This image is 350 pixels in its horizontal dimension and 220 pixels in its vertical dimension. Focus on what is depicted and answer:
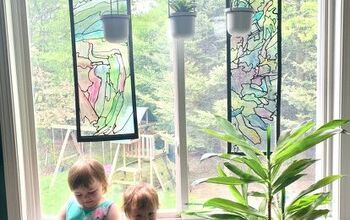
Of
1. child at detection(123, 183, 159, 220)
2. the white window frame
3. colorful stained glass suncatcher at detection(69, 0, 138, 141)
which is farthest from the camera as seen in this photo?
colorful stained glass suncatcher at detection(69, 0, 138, 141)

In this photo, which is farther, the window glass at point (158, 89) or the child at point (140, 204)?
the window glass at point (158, 89)

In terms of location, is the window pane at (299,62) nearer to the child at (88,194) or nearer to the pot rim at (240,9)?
the pot rim at (240,9)

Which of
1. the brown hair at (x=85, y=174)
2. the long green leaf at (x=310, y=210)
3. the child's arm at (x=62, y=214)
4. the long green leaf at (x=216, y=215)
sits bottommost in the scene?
the child's arm at (x=62, y=214)

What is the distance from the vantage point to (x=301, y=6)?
5.94 ft

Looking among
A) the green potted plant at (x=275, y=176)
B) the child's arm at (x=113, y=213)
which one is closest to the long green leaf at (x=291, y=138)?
the green potted plant at (x=275, y=176)

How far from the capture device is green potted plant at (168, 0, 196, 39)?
1719 mm

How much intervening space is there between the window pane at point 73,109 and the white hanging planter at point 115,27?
0.36 feet

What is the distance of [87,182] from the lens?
163cm

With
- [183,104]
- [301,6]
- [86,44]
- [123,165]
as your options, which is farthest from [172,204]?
[301,6]

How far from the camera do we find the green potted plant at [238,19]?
1688mm

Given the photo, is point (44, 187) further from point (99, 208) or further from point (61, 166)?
point (99, 208)

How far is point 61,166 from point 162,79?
2.08 feet

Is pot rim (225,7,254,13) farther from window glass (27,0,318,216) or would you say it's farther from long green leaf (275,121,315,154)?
long green leaf (275,121,315,154)

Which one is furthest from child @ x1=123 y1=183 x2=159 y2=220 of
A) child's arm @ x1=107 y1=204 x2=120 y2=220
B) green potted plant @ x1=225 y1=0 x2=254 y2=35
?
green potted plant @ x1=225 y1=0 x2=254 y2=35
